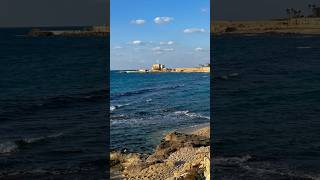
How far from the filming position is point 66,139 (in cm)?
2216

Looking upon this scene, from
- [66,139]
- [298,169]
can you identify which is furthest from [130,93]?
[298,169]

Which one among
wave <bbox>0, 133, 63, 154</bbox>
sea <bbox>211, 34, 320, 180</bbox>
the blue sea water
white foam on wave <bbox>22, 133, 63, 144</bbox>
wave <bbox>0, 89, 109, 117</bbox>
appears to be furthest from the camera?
the blue sea water

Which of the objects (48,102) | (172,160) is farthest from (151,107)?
(172,160)

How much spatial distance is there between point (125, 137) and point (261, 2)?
1175 cm

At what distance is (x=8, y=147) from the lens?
20.4 meters

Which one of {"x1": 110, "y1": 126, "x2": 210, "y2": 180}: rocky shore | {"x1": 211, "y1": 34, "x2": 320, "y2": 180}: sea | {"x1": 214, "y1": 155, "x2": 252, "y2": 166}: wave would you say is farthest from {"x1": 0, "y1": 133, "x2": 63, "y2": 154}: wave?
{"x1": 214, "y1": 155, "x2": 252, "y2": 166}: wave

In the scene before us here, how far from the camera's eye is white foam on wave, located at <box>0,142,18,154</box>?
19806 millimetres

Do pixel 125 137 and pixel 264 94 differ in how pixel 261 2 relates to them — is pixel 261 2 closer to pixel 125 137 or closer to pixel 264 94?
pixel 264 94

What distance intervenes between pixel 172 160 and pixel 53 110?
28.6ft

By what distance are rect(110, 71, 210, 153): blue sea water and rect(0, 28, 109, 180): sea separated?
Answer: 1868mm

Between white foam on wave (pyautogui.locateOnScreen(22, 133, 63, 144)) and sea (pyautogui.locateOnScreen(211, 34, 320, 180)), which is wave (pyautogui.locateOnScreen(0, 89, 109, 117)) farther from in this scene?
sea (pyautogui.locateOnScreen(211, 34, 320, 180))

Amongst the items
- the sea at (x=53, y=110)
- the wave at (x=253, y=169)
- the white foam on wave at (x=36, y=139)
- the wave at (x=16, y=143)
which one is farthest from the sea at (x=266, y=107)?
the wave at (x=16, y=143)

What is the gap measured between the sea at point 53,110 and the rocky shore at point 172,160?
101cm

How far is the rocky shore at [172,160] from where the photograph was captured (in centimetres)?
1783
